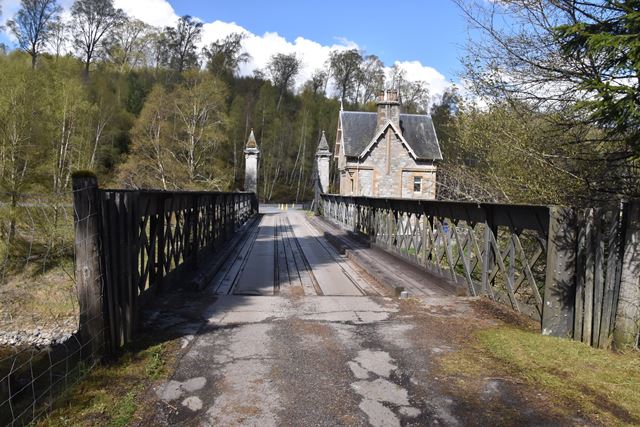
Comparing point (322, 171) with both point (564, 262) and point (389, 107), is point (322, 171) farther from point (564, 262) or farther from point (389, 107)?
point (564, 262)

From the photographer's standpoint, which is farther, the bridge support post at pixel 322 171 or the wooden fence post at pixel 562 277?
the bridge support post at pixel 322 171

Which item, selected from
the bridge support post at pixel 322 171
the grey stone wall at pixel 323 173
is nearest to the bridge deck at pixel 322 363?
the bridge support post at pixel 322 171

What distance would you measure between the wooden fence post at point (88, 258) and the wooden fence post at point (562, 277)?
3.94m

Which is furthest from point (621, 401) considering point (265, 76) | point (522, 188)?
point (265, 76)

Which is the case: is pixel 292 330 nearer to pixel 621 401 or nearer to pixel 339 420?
pixel 339 420

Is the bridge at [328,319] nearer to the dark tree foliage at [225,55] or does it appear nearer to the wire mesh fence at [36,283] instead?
the wire mesh fence at [36,283]

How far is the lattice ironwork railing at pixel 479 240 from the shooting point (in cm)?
518

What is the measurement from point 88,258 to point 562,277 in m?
4.10

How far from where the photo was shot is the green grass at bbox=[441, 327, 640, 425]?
309 cm

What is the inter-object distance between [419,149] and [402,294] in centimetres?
2934

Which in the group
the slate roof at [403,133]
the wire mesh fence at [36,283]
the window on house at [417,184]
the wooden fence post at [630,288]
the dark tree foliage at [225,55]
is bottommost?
the wire mesh fence at [36,283]

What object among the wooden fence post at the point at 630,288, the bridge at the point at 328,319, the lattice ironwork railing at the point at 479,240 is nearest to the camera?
the bridge at the point at 328,319

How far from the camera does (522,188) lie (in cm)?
830

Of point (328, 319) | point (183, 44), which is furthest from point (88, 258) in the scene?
point (183, 44)
